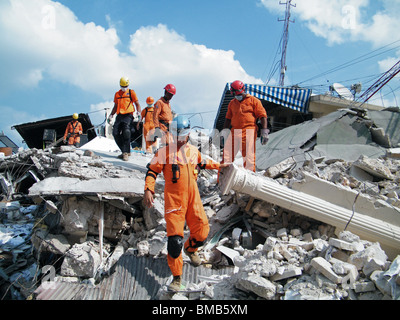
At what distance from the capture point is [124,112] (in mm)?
6281

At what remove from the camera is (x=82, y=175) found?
199 inches

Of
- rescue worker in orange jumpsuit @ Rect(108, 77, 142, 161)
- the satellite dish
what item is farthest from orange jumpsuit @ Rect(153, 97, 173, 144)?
the satellite dish

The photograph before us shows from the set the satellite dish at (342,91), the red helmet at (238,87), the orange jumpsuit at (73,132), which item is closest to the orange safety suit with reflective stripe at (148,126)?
the red helmet at (238,87)

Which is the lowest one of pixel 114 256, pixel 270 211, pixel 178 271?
pixel 114 256

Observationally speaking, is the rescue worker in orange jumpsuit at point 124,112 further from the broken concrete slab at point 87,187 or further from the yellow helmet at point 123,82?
the broken concrete slab at point 87,187

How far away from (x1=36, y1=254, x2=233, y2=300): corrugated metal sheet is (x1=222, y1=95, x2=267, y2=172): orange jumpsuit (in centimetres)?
188

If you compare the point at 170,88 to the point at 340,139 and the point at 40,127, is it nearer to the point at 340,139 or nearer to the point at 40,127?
the point at 340,139

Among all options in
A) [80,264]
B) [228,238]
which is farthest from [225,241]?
[80,264]

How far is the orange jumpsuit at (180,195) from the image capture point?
320 centimetres

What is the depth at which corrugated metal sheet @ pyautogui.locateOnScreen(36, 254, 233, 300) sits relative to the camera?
11.5 feet

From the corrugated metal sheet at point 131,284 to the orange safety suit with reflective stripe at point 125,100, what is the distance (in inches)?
136
